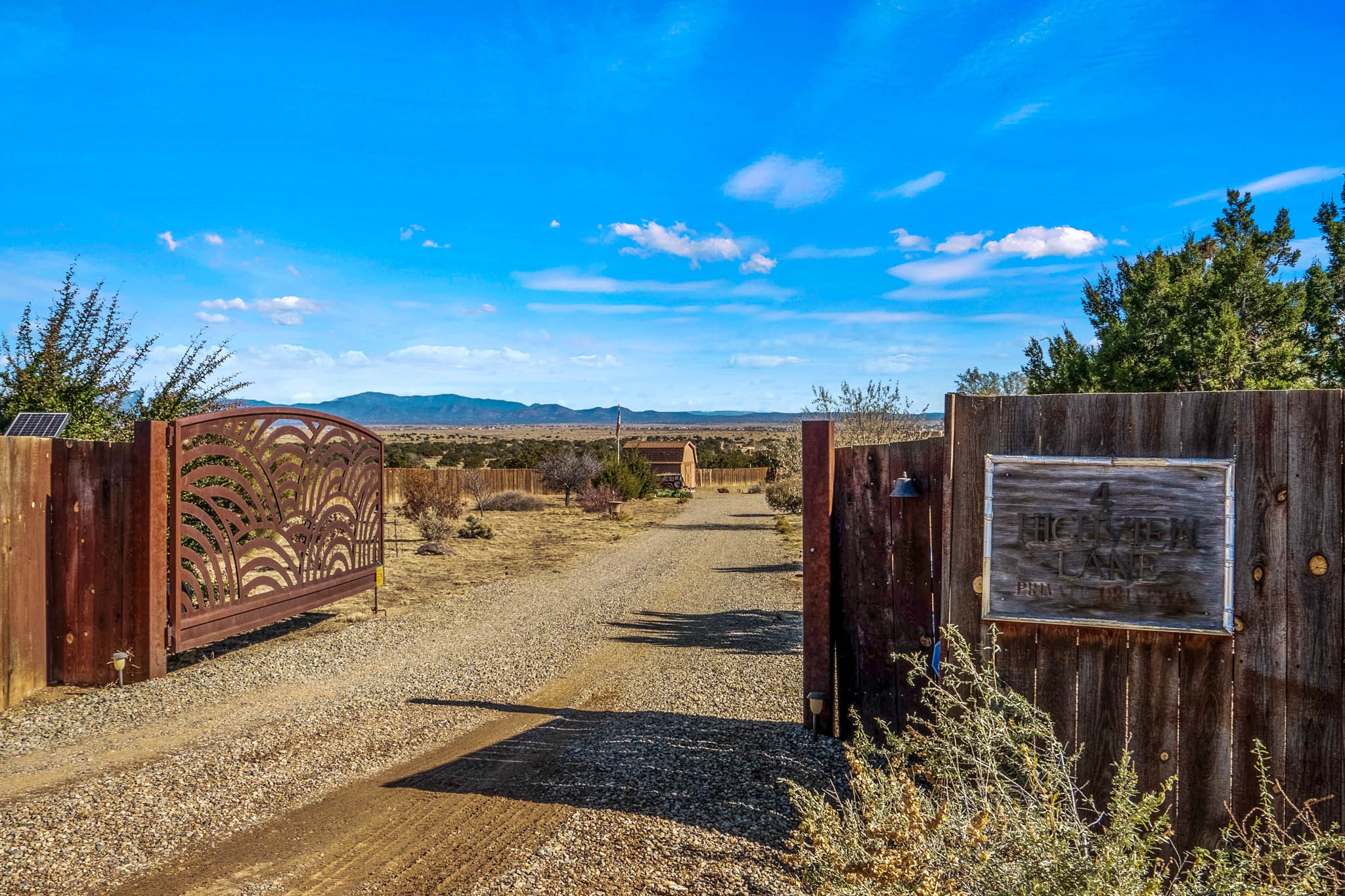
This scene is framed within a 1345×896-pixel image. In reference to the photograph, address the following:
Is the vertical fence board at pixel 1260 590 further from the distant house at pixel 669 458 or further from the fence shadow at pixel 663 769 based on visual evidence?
the distant house at pixel 669 458

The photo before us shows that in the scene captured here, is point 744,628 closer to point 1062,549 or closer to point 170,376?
point 1062,549

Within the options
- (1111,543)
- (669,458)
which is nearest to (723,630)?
(1111,543)

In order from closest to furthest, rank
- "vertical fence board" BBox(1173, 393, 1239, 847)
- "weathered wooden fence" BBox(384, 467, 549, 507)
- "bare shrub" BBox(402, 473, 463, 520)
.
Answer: "vertical fence board" BBox(1173, 393, 1239, 847), "bare shrub" BBox(402, 473, 463, 520), "weathered wooden fence" BBox(384, 467, 549, 507)

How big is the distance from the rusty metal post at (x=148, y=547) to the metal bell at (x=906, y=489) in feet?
22.4

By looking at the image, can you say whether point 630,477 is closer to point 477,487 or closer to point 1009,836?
point 477,487

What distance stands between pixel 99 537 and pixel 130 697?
1576mm

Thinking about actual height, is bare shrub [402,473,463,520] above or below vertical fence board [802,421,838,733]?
below

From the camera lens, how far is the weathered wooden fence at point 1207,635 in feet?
11.3

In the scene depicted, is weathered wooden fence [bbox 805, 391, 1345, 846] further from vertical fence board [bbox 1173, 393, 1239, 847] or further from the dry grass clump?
the dry grass clump

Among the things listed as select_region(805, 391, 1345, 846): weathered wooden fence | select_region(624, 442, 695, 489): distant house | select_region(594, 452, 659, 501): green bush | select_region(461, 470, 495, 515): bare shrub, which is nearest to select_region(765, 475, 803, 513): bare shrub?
select_region(594, 452, 659, 501): green bush

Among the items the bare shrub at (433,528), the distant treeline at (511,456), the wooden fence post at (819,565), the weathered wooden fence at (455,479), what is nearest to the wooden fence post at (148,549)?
the wooden fence post at (819,565)

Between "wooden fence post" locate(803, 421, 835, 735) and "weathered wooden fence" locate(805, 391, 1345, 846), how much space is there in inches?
59.2

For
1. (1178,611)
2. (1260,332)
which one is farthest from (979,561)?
(1260,332)

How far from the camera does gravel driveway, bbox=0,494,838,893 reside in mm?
3941
